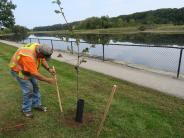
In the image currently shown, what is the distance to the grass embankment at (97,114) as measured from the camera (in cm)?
473

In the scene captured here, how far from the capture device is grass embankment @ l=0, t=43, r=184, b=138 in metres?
A: 4.73

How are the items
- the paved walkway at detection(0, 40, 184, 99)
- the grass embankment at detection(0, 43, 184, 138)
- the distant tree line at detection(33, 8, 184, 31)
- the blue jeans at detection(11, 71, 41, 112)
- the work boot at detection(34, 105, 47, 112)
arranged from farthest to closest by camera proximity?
the distant tree line at detection(33, 8, 184, 31) < the paved walkway at detection(0, 40, 184, 99) < the work boot at detection(34, 105, 47, 112) < the blue jeans at detection(11, 71, 41, 112) < the grass embankment at detection(0, 43, 184, 138)

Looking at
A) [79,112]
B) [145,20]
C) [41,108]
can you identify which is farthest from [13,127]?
[145,20]

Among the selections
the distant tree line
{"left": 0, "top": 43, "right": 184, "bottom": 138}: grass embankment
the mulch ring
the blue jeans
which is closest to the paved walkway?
{"left": 0, "top": 43, "right": 184, "bottom": 138}: grass embankment

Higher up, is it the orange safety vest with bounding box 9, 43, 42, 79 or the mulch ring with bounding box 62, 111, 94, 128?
the orange safety vest with bounding box 9, 43, 42, 79

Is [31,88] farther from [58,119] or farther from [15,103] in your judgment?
[15,103]

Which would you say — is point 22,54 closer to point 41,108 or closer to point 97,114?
point 41,108

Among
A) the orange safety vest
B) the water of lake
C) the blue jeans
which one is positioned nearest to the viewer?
the orange safety vest

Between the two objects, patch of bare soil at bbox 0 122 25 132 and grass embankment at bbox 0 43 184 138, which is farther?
patch of bare soil at bbox 0 122 25 132

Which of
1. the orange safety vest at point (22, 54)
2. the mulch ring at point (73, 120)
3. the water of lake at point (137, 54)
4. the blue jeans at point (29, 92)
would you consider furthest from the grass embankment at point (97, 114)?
the water of lake at point (137, 54)

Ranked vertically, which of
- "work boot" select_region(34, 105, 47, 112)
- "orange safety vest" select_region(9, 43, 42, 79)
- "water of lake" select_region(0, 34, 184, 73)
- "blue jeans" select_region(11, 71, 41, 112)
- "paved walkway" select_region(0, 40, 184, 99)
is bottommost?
"water of lake" select_region(0, 34, 184, 73)

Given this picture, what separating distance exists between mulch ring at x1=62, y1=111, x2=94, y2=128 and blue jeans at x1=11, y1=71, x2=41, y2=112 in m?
0.76

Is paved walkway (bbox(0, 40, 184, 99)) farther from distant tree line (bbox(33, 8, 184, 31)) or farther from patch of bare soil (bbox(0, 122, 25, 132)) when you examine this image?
distant tree line (bbox(33, 8, 184, 31))

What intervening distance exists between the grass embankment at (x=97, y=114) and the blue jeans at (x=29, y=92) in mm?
212
